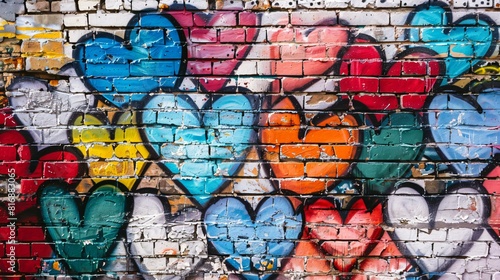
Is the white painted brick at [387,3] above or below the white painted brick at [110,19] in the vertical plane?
above

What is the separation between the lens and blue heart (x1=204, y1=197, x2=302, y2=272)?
2.26 metres

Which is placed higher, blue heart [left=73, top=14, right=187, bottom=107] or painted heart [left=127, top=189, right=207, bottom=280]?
blue heart [left=73, top=14, right=187, bottom=107]

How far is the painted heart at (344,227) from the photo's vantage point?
2.26m

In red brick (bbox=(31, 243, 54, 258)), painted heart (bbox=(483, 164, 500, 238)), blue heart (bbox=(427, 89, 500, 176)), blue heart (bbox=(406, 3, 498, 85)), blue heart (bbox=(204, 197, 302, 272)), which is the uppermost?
blue heart (bbox=(406, 3, 498, 85))

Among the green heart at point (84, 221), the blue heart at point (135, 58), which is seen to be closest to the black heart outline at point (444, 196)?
the blue heart at point (135, 58)

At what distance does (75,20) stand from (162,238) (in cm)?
126

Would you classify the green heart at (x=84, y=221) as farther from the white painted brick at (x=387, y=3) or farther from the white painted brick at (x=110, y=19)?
the white painted brick at (x=387, y=3)

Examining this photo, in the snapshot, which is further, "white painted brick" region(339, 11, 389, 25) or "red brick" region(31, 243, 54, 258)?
"red brick" region(31, 243, 54, 258)

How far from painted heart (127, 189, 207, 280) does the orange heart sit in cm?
55

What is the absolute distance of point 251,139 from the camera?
224cm

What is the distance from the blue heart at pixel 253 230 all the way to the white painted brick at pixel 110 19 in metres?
1.09

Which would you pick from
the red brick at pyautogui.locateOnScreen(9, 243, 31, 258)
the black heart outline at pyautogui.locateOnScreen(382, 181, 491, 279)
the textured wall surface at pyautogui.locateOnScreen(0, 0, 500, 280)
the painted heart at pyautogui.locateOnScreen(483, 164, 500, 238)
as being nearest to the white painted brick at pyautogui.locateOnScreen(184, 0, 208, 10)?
the textured wall surface at pyautogui.locateOnScreen(0, 0, 500, 280)

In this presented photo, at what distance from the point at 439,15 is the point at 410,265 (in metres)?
1.34

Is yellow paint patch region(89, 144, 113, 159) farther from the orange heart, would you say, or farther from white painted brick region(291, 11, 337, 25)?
white painted brick region(291, 11, 337, 25)
